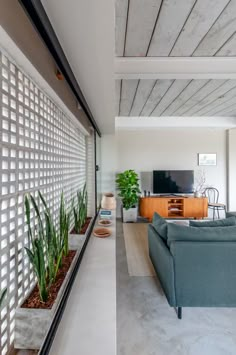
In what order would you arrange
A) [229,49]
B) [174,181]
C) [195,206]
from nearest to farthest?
[229,49] < [195,206] < [174,181]

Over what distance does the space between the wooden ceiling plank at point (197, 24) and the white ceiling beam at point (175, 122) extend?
3052 mm

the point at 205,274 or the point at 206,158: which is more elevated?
the point at 206,158

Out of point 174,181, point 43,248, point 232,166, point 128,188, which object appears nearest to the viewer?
point 43,248

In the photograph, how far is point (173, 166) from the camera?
223 inches

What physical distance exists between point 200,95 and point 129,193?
8.46 feet

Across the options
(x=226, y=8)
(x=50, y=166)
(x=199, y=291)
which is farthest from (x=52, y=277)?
(x=226, y=8)

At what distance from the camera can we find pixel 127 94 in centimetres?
349

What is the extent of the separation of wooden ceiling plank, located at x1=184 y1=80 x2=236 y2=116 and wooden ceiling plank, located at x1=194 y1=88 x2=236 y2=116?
0.09 meters

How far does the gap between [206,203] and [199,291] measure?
11.9ft

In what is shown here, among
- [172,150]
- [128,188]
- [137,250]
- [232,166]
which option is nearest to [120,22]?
[137,250]

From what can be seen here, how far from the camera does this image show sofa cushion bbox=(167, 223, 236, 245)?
1.92 meters

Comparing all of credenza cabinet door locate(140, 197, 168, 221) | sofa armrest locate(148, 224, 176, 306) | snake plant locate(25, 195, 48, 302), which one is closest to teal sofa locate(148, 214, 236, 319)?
sofa armrest locate(148, 224, 176, 306)

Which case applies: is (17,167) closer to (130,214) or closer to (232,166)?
(130,214)

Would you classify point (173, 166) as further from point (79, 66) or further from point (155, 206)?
point (79, 66)
